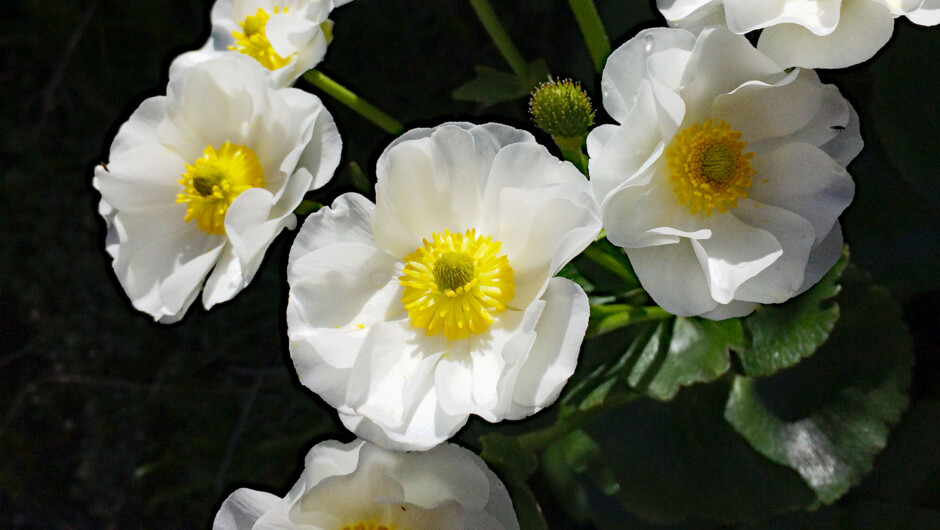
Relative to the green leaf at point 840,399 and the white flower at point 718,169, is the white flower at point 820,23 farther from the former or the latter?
the green leaf at point 840,399

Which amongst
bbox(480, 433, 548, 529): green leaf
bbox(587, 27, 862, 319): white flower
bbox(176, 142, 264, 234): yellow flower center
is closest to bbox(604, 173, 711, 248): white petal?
bbox(587, 27, 862, 319): white flower

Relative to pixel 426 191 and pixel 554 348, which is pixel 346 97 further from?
pixel 554 348

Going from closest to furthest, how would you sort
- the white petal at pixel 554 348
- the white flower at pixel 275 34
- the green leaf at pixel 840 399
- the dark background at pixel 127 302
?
1. the white petal at pixel 554 348
2. the white flower at pixel 275 34
3. the green leaf at pixel 840 399
4. the dark background at pixel 127 302

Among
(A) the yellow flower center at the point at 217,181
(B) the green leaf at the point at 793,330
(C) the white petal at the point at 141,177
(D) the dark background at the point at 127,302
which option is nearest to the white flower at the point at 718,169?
(B) the green leaf at the point at 793,330

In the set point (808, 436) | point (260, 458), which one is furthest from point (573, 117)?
point (260, 458)

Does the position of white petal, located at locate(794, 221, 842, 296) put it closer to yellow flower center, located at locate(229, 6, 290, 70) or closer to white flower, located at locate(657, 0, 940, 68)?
white flower, located at locate(657, 0, 940, 68)

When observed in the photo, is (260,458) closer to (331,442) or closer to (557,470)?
(557,470)
